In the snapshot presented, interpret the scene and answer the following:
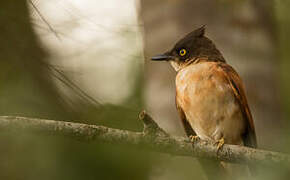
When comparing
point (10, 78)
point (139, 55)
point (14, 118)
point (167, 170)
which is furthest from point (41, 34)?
point (167, 170)

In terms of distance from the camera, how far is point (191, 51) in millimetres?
5133

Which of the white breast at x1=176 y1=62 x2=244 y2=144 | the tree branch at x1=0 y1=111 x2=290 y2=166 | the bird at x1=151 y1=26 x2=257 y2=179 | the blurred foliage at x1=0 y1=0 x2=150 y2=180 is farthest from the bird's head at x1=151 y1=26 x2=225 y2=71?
the tree branch at x1=0 y1=111 x2=290 y2=166

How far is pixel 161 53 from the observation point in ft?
15.7

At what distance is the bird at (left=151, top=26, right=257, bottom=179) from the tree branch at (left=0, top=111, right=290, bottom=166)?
130cm

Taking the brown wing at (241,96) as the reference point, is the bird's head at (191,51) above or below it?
above

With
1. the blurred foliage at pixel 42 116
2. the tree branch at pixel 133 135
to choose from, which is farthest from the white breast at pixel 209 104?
the tree branch at pixel 133 135

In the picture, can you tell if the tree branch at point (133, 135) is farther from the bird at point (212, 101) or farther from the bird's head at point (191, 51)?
the bird's head at point (191, 51)

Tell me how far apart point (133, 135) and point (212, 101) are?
75.5 inches

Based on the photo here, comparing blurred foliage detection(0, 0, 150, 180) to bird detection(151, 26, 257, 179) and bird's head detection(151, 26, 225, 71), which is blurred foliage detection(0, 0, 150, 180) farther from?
bird's head detection(151, 26, 225, 71)

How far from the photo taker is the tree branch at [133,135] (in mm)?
2574

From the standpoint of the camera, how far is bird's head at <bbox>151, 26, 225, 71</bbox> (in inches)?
186

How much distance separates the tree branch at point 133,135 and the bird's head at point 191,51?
5.79 ft

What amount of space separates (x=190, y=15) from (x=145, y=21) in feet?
1.64

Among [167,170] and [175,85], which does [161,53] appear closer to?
[175,85]
